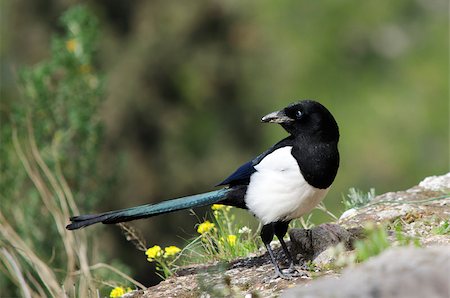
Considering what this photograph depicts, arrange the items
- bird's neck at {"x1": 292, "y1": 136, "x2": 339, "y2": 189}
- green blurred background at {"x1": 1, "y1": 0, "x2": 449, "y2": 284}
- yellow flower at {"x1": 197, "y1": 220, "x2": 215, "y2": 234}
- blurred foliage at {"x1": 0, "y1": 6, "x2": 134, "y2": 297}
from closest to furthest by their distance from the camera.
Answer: bird's neck at {"x1": 292, "y1": 136, "x2": 339, "y2": 189} → yellow flower at {"x1": 197, "y1": 220, "x2": 215, "y2": 234} → blurred foliage at {"x1": 0, "y1": 6, "x2": 134, "y2": 297} → green blurred background at {"x1": 1, "y1": 0, "x2": 449, "y2": 284}

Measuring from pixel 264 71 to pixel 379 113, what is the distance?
5.63 meters

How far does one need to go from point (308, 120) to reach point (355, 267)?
1.46 m

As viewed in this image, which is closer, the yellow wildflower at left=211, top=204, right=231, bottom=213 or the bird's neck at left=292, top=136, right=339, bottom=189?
the bird's neck at left=292, top=136, right=339, bottom=189

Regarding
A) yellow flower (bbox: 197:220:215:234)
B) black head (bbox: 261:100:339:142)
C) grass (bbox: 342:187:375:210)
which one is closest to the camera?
black head (bbox: 261:100:339:142)

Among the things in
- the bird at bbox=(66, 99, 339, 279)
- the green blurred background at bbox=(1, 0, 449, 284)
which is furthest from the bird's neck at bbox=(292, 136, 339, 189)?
the green blurred background at bbox=(1, 0, 449, 284)

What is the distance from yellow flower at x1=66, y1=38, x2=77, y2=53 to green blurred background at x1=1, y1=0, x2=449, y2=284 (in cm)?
89

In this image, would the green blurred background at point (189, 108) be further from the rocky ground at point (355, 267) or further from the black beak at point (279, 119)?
the black beak at point (279, 119)

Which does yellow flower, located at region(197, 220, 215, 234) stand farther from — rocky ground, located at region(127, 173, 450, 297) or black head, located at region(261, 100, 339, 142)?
black head, located at region(261, 100, 339, 142)

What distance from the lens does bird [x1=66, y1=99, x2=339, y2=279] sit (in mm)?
4469

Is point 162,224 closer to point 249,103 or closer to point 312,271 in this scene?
point 249,103

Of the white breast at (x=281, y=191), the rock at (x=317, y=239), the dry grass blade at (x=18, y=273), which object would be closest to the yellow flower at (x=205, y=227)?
the white breast at (x=281, y=191)

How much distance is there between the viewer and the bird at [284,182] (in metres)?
4.47

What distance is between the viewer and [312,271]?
14.1ft

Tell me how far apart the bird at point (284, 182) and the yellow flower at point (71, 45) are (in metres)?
3.04
